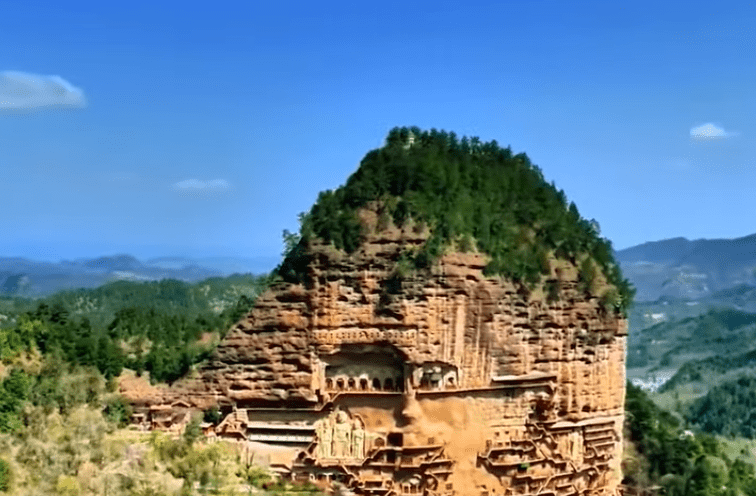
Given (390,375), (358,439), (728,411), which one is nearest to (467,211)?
(390,375)

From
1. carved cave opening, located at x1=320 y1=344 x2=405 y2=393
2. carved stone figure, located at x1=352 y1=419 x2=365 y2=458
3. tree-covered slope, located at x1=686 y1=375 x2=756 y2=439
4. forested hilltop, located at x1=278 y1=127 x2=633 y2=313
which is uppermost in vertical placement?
forested hilltop, located at x1=278 y1=127 x2=633 y2=313

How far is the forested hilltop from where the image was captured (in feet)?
90.3

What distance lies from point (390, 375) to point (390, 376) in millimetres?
25

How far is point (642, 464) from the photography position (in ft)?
123

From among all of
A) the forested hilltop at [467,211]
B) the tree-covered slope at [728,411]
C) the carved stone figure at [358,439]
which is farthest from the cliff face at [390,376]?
the tree-covered slope at [728,411]

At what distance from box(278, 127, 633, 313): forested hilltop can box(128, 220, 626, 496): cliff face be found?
0.52m

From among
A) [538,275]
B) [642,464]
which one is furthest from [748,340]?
[538,275]

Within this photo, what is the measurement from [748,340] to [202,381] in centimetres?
12326

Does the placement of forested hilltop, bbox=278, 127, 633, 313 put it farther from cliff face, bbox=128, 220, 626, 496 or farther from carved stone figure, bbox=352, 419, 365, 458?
carved stone figure, bbox=352, 419, 365, 458

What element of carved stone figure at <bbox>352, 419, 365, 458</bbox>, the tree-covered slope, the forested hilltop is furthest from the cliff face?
the tree-covered slope

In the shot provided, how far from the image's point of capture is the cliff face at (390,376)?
26438 mm

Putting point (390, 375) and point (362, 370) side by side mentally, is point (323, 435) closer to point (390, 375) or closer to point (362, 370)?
point (362, 370)

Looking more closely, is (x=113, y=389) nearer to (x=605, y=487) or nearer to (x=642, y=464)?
(x=605, y=487)

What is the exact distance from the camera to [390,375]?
88.2 ft
